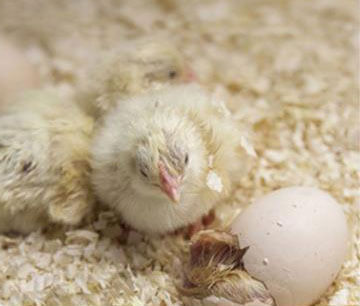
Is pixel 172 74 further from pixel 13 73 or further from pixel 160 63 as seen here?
pixel 13 73

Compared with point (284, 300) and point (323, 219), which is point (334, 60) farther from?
point (284, 300)

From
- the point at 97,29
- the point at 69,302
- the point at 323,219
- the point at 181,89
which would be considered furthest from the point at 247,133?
the point at 97,29

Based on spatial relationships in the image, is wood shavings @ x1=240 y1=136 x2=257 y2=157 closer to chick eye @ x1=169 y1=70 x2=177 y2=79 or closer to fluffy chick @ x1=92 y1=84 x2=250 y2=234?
fluffy chick @ x1=92 y1=84 x2=250 y2=234

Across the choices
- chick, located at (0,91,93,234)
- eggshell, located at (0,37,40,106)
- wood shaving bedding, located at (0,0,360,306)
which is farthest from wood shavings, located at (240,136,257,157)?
eggshell, located at (0,37,40,106)

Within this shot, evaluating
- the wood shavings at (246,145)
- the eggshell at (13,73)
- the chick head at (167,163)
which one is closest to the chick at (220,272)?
the chick head at (167,163)

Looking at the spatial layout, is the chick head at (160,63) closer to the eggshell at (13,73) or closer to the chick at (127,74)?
the chick at (127,74)

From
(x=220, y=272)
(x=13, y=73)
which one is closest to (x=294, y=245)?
(x=220, y=272)
